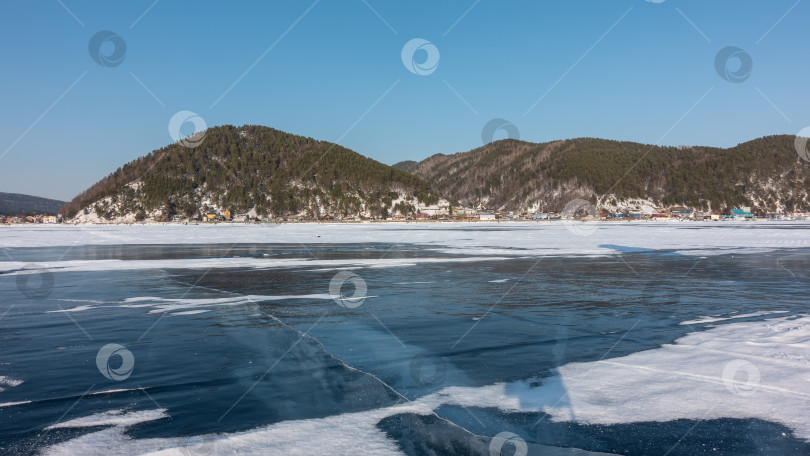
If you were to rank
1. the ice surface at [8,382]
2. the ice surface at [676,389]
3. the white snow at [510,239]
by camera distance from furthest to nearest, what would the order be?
1. the white snow at [510,239]
2. the ice surface at [8,382]
3. the ice surface at [676,389]

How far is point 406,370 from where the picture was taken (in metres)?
8.80

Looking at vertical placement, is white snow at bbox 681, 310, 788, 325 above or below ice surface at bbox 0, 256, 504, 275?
below

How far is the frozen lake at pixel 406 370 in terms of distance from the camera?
603cm

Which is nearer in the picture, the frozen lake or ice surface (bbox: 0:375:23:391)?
the frozen lake

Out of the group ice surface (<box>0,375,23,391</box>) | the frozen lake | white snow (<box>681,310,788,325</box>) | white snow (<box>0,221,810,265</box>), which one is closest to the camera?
the frozen lake

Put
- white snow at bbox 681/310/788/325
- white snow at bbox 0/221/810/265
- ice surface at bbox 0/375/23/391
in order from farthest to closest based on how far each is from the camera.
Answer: white snow at bbox 0/221/810/265 → white snow at bbox 681/310/788/325 → ice surface at bbox 0/375/23/391

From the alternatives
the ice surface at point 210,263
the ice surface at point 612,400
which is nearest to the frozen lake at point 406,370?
the ice surface at point 612,400

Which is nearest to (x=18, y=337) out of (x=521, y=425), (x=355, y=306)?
(x=355, y=306)

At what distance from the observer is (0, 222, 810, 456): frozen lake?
6031mm

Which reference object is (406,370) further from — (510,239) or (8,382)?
(510,239)

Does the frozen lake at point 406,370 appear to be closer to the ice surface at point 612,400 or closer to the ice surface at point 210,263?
the ice surface at point 612,400

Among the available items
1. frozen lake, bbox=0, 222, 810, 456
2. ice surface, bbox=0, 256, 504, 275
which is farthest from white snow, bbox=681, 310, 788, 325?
ice surface, bbox=0, 256, 504, 275

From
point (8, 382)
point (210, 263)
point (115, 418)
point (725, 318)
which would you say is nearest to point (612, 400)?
point (115, 418)

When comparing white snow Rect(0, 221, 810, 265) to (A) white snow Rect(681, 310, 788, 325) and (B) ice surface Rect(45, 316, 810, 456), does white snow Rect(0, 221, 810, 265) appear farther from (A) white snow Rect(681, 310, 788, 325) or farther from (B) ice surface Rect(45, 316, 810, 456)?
(B) ice surface Rect(45, 316, 810, 456)
